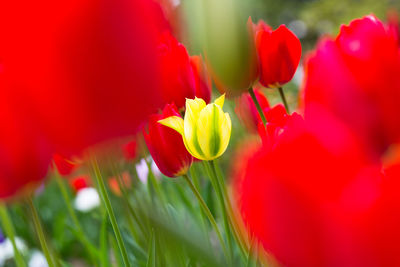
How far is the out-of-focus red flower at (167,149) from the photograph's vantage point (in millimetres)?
413

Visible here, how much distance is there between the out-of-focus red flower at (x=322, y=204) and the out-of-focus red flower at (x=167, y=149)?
0.92 ft

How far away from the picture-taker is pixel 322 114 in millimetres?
153

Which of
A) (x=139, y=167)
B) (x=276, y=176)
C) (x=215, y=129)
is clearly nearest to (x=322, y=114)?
(x=276, y=176)

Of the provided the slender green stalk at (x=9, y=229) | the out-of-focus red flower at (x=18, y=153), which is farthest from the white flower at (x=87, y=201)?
the out-of-focus red flower at (x=18, y=153)

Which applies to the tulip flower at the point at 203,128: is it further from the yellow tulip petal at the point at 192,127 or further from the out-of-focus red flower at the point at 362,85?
the out-of-focus red flower at the point at 362,85

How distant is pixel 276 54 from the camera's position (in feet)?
1.54

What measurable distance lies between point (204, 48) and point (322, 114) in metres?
0.07

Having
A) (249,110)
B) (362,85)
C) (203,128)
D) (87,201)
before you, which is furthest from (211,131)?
(87,201)

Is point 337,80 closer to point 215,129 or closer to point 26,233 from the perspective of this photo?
point 215,129

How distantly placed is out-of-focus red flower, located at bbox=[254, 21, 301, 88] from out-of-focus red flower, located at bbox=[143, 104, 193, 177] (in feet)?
0.32

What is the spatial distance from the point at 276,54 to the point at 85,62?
34 cm

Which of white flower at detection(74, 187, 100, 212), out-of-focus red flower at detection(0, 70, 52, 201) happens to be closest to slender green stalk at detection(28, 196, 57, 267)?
out-of-focus red flower at detection(0, 70, 52, 201)

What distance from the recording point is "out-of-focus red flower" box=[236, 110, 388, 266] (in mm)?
119

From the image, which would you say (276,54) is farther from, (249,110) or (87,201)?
(87,201)
